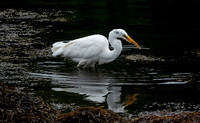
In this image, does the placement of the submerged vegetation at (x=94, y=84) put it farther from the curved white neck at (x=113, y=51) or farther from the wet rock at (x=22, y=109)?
the curved white neck at (x=113, y=51)

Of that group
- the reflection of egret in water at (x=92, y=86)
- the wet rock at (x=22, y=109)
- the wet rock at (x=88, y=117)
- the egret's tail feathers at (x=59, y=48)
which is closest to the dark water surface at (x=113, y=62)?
the reflection of egret in water at (x=92, y=86)

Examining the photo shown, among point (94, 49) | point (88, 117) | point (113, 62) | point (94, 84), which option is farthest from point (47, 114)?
point (113, 62)

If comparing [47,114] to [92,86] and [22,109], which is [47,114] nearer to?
[22,109]

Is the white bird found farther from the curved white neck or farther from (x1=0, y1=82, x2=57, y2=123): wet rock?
(x1=0, y1=82, x2=57, y2=123): wet rock

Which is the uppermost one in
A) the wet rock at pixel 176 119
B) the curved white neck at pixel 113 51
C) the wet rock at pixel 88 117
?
the curved white neck at pixel 113 51

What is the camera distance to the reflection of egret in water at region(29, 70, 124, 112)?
26.4ft

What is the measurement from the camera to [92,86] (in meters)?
8.95

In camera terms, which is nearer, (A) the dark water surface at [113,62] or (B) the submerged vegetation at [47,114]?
(B) the submerged vegetation at [47,114]

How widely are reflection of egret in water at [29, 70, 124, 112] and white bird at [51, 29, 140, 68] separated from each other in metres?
0.74

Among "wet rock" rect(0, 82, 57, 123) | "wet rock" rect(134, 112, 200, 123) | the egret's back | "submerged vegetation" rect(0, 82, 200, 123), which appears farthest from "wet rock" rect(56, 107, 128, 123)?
the egret's back

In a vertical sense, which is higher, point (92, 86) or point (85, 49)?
point (85, 49)

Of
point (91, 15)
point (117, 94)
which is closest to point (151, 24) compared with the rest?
point (91, 15)

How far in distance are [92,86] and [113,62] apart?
9.34 feet

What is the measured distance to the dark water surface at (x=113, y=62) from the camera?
8.04 metres
